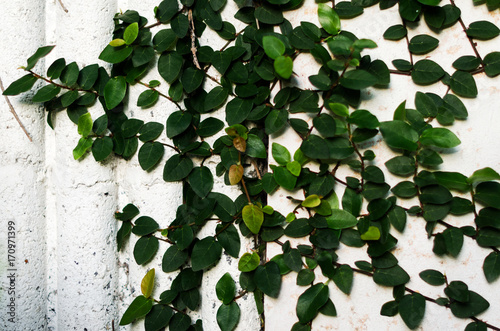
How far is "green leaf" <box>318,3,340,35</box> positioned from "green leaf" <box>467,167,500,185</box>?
0.38 metres

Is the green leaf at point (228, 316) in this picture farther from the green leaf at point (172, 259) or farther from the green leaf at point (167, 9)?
the green leaf at point (167, 9)

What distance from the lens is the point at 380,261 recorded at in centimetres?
89

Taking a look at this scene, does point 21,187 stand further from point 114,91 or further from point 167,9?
point 167,9

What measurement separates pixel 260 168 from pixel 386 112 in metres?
0.31

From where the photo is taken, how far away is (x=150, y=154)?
966 mm

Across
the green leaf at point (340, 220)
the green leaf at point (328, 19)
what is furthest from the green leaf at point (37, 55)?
the green leaf at point (340, 220)

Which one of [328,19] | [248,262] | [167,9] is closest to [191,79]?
[167,9]

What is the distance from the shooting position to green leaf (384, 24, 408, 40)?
86 centimetres

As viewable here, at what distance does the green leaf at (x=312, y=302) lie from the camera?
925 millimetres

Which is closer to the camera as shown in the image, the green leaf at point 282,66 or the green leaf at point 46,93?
the green leaf at point 282,66

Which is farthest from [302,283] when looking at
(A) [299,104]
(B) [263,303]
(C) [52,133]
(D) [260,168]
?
(C) [52,133]

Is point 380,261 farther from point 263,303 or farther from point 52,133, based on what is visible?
point 52,133

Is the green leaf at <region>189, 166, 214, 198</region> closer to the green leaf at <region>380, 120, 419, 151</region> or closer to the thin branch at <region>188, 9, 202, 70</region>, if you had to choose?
the thin branch at <region>188, 9, 202, 70</region>

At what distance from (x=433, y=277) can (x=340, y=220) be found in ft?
0.70
